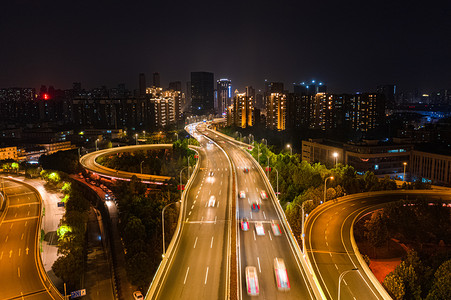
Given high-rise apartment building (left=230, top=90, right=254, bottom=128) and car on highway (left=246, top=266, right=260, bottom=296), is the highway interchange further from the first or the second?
high-rise apartment building (left=230, top=90, right=254, bottom=128)

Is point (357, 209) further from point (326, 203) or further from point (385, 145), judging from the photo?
point (385, 145)

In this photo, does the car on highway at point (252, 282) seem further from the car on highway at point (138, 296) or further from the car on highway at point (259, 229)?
the car on highway at point (138, 296)

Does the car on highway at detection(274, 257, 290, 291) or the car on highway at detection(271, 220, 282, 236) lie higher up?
the car on highway at detection(274, 257, 290, 291)

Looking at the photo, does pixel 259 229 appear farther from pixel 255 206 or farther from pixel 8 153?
pixel 8 153

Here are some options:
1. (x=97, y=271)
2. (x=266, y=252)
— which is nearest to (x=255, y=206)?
(x=266, y=252)

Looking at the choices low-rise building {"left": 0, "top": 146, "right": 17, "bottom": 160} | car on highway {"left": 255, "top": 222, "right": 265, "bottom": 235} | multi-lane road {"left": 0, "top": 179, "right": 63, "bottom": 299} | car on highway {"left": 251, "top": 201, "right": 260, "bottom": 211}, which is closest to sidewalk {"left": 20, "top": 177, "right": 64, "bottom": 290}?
multi-lane road {"left": 0, "top": 179, "right": 63, "bottom": 299}

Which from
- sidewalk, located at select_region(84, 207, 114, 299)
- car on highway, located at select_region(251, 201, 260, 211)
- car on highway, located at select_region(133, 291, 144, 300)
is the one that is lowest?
sidewalk, located at select_region(84, 207, 114, 299)

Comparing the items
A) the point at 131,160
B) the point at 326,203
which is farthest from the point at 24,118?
the point at 326,203
